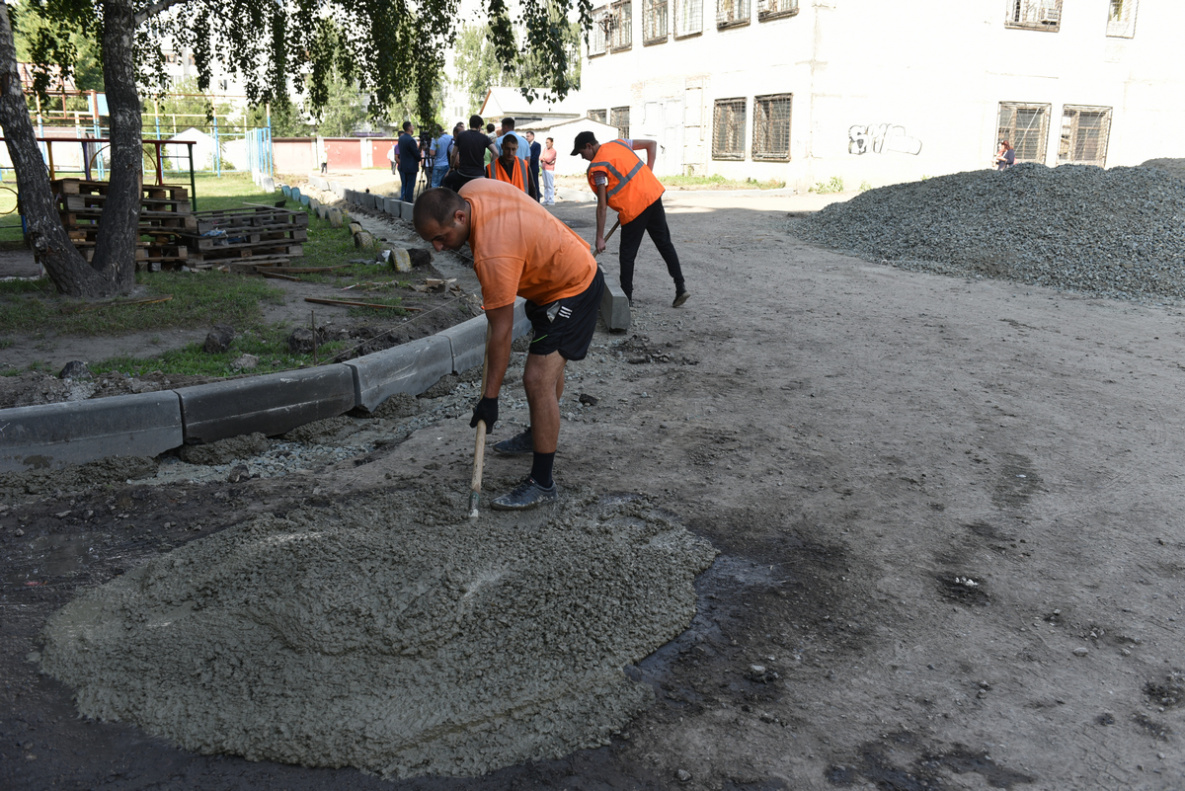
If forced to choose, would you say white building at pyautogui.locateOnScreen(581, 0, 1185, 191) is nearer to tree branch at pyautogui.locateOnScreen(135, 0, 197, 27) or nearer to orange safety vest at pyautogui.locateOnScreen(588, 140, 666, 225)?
orange safety vest at pyautogui.locateOnScreen(588, 140, 666, 225)

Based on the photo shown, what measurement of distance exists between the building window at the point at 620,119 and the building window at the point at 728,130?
5211 mm

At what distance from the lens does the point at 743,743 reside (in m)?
2.37

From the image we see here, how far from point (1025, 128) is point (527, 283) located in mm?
27002

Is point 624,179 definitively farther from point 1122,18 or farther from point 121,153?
point 1122,18

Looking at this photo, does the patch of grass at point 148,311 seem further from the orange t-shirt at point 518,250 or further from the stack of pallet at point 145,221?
the orange t-shirt at point 518,250

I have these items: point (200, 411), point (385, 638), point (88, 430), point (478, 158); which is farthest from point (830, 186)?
point (385, 638)

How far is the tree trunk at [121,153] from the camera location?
774 cm

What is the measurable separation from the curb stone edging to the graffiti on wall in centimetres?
2132

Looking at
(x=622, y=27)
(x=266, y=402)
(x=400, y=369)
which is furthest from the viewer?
(x=622, y=27)

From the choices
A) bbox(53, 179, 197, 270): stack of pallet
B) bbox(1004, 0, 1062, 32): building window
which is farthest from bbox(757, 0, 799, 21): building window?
bbox(53, 179, 197, 270): stack of pallet

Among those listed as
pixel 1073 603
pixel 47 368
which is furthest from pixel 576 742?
pixel 47 368

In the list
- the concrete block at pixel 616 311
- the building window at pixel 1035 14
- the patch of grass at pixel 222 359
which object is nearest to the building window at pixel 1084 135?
the building window at pixel 1035 14

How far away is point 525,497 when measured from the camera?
3771 millimetres

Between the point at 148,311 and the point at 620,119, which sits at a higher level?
the point at 620,119
